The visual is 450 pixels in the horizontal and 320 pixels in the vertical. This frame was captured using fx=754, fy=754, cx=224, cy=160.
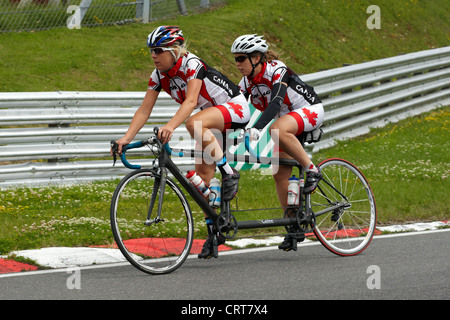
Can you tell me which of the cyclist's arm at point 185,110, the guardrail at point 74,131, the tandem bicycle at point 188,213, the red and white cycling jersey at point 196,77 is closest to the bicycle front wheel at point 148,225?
the tandem bicycle at point 188,213

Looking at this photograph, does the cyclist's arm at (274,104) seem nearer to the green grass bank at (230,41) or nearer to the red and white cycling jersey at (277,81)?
the red and white cycling jersey at (277,81)

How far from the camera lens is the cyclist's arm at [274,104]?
6297 millimetres

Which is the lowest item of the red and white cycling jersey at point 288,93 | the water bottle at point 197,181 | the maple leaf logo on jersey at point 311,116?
the water bottle at point 197,181

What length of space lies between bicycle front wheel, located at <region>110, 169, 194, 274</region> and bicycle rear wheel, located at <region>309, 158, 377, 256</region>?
134 centimetres

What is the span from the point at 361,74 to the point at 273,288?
31.9ft

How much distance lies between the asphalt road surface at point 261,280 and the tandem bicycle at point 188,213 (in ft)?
0.60

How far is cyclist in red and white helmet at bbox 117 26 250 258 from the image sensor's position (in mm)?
6273

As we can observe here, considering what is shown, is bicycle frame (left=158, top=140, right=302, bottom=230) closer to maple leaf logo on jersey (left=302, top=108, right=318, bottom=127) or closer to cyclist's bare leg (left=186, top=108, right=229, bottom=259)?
cyclist's bare leg (left=186, top=108, right=229, bottom=259)

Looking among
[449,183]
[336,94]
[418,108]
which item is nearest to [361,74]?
[336,94]

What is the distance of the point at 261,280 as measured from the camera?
5973mm

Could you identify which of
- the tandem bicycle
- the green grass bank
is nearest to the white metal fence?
the green grass bank

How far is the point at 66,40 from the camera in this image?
1700 cm

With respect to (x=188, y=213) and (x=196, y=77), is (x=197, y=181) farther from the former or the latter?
(x=196, y=77)

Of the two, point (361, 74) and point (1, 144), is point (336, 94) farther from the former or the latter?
point (1, 144)
